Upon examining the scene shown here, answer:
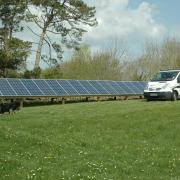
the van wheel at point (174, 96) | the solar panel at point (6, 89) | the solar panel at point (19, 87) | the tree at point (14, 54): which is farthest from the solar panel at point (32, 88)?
the van wheel at point (174, 96)

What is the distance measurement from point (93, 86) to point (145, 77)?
Answer: 2704 centimetres

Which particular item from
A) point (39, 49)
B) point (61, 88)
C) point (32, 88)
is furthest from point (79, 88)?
point (39, 49)

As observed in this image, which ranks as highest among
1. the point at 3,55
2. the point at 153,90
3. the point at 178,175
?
the point at 3,55

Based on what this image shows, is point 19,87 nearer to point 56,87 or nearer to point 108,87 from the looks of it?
point 56,87

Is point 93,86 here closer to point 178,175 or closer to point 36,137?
point 36,137

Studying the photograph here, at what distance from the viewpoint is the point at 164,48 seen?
6384cm

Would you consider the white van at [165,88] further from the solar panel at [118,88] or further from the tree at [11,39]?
the tree at [11,39]

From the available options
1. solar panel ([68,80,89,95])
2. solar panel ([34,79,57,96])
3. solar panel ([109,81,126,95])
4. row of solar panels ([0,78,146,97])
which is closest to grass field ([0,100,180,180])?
row of solar panels ([0,78,146,97])

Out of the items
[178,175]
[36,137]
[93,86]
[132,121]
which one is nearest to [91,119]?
[132,121]

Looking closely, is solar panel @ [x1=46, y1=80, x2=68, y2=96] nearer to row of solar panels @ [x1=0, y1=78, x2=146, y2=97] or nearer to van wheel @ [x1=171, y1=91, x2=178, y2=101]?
row of solar panels @ [x1=0, y1=78, x2=146, y2=97]

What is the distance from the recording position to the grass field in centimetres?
935

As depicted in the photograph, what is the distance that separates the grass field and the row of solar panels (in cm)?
1074

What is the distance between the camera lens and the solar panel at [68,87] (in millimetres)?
31930

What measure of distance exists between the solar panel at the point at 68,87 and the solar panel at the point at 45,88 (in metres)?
1.23
